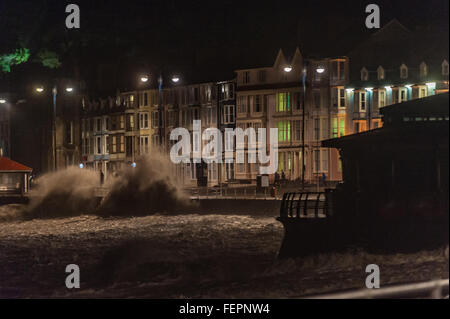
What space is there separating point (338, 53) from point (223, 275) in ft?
175

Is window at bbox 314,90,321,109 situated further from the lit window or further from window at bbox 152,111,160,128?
window at bbox 152,111,160,128

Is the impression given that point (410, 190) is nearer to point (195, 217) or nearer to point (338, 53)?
point (195, 217)

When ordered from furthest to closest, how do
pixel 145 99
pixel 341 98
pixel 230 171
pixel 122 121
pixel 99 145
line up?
pixel 99 145
pixel 122 121
pixel 145 99
pixel 230 171
pixel 341 98

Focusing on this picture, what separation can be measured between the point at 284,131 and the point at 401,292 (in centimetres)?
6929

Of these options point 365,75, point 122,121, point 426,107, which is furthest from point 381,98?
point 426,107

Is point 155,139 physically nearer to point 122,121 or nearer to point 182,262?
point 122,121

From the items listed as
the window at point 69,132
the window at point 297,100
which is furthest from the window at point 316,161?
the window at point 69,132

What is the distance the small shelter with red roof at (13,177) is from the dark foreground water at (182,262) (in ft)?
37.1

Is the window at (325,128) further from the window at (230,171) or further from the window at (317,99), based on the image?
the window at (230,171)

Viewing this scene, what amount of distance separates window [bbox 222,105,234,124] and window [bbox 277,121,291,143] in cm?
735

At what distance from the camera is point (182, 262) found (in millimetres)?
40562

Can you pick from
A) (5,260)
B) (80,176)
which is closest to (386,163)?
(5,260)

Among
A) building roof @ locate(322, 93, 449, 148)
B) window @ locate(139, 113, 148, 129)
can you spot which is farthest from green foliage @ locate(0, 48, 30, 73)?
building roof @ locate(322, 93, 449, 148)

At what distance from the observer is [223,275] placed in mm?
34875
